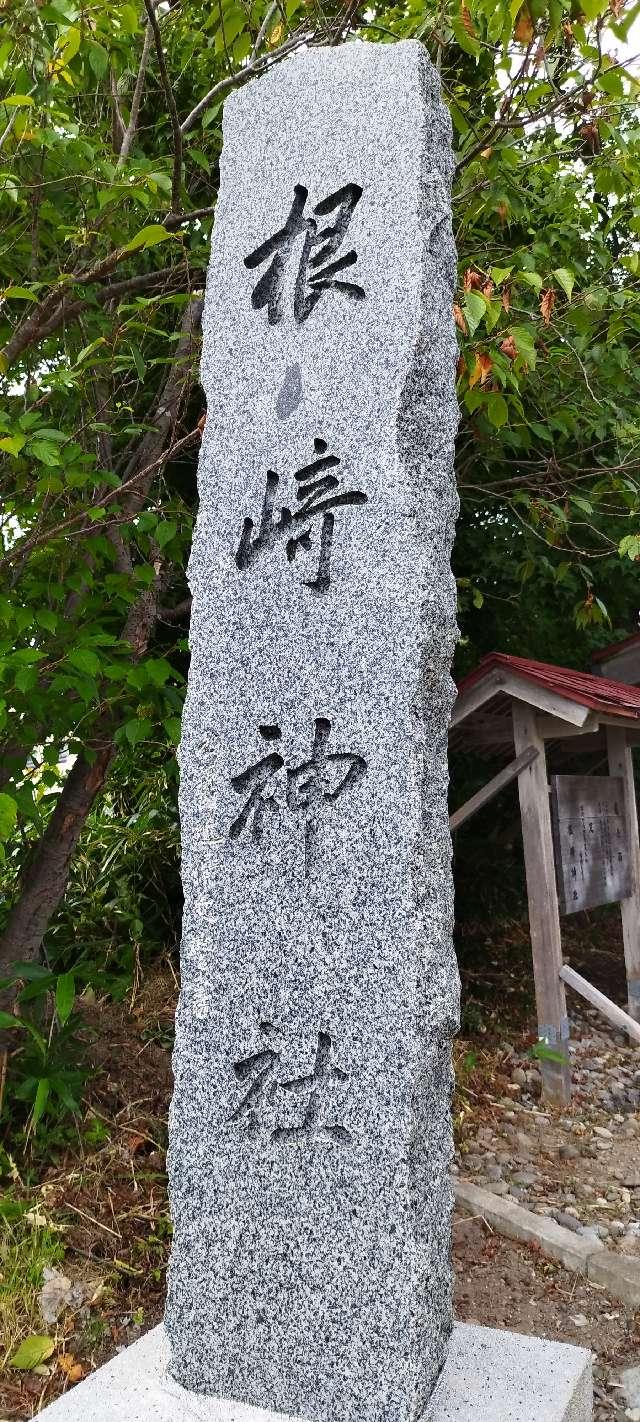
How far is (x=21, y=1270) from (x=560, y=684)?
3.25 m

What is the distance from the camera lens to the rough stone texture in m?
2.20

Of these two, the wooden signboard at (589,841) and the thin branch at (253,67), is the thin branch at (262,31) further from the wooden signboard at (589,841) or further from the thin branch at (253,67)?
the wooden signboard at (589,841)

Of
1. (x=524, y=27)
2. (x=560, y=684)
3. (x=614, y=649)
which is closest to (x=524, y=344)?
(x=524, y=27)

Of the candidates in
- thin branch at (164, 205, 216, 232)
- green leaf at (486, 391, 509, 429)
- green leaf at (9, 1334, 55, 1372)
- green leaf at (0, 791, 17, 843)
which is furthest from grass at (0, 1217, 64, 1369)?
thin branch at (164, 205, 216, 232)

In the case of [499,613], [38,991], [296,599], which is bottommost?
[38,991]

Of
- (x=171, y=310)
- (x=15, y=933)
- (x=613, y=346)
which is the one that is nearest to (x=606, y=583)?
(x=613, y=346)

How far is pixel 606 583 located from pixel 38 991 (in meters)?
5.71

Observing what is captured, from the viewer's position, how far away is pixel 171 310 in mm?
4406

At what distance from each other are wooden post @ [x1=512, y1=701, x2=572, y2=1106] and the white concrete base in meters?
2.73

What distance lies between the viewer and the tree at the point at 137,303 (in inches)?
117

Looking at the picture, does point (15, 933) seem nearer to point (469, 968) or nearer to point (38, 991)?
point (38, 991)

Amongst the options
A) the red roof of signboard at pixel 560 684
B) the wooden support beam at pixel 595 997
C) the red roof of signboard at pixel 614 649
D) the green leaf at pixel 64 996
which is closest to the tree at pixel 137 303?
the green leaf at pixel 64 996

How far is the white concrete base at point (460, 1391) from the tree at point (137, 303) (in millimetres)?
1263

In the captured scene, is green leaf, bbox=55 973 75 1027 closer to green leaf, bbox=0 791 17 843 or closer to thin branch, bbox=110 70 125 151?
green leaf, bbox=0 791 17 843
